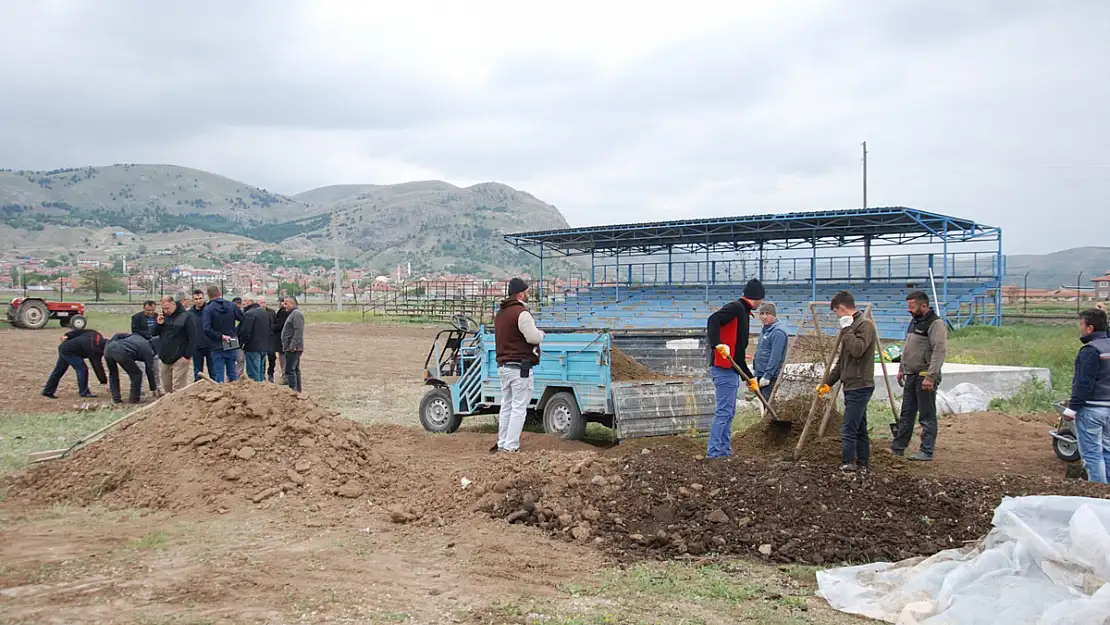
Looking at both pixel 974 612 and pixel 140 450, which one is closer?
pixel 974 612

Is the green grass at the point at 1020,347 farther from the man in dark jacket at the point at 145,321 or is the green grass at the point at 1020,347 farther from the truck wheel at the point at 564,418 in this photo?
the man in dark jacket at the point at 145,321

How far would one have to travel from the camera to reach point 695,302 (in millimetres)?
37219

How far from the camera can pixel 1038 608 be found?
371cm

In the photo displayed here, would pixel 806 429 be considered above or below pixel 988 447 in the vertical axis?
above

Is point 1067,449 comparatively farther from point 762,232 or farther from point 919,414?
point 762,232

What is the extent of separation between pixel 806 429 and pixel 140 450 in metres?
6.34

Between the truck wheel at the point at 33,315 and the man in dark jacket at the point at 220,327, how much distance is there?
67.0 feet

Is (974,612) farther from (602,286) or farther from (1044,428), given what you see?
(602,286)

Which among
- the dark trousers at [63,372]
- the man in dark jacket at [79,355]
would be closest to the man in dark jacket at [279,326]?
the man in dark jacket at [79,355]

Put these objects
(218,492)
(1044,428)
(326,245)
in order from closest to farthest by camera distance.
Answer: (218,492), (1044,428), (326,245)

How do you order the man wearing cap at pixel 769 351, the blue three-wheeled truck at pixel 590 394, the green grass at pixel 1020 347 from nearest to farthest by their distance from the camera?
1. the man wearing cap at pixel 769 351
2. the blue three-wheeled truck at pixel 590 394
3. the green grass at pixel 1020 347

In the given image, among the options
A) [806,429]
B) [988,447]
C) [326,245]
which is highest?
[326,245]

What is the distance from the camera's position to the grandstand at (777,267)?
31.0 m

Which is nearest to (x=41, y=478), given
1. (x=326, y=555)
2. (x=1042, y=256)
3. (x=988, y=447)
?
(x=326, y=555)
